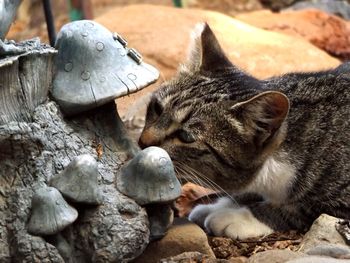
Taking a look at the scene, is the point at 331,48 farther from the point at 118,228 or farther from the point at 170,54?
the point at 118,228

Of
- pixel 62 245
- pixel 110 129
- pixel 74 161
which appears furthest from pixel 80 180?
pixel 110 129

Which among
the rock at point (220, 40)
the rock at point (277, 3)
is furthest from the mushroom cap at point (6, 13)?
the rock at point (277, 3)

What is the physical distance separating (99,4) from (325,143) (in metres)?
6.21

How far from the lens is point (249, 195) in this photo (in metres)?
2.95

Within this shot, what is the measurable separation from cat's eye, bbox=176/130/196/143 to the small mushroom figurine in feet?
1.64

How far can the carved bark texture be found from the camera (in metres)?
1.93

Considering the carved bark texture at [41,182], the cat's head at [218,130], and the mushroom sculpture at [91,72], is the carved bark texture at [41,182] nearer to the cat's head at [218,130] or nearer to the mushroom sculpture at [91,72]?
the mushroom sculpture at [91,72]

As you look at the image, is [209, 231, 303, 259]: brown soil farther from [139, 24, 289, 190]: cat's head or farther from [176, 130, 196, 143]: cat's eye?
[176, 130, 196, 143]: cat's eye

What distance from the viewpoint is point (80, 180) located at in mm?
1943

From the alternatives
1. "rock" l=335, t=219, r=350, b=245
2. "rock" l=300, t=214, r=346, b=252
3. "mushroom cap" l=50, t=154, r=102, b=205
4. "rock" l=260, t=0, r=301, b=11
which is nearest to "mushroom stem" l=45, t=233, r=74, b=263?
"mushroom cap" l=50, t=154, r=102, b=205

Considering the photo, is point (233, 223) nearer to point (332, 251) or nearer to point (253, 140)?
point (253, 140)

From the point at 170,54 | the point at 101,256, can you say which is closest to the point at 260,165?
the point at 101,256

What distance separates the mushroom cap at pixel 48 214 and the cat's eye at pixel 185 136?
0.79 m

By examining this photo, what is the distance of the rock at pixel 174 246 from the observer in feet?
7.48
